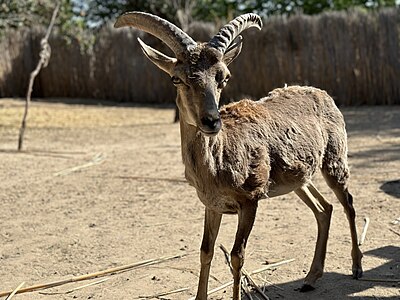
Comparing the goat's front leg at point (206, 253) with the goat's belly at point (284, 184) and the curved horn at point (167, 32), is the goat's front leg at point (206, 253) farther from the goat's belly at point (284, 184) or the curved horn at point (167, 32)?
the curved horn at point (167, 32)

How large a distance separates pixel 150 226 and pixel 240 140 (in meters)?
2.58

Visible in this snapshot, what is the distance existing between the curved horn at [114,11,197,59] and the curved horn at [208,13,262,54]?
0.18 meters

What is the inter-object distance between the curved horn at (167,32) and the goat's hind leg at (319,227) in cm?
171

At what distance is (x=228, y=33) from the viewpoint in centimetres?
480

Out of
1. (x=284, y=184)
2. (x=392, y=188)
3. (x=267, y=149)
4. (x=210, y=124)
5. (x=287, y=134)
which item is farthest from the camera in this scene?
(x=392, y=188)

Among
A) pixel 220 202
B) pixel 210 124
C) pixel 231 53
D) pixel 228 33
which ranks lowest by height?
pixel 220 202

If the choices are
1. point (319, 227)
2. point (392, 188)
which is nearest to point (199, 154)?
point (319, 227)

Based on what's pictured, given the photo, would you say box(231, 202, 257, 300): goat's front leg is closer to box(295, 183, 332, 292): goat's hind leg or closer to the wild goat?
the wild goat

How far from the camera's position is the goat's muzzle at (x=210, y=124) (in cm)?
416

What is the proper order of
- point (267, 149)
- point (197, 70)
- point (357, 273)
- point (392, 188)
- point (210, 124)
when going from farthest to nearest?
point (392, 188) < point (357, 273) < point (267, 149) < point (197, 70) < point (210, 124)

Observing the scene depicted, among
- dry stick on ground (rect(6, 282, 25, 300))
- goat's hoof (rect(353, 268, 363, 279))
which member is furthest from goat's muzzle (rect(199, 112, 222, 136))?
dry stick on ground (rect(6, 282, 25, 300))

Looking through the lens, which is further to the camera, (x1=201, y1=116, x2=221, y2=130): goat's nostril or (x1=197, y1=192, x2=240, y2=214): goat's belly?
(x1=197, y1=192, x2=240, y2=214): goat's belly

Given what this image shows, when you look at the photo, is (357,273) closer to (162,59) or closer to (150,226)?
(162,59)

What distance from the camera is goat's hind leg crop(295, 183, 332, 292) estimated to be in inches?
209
